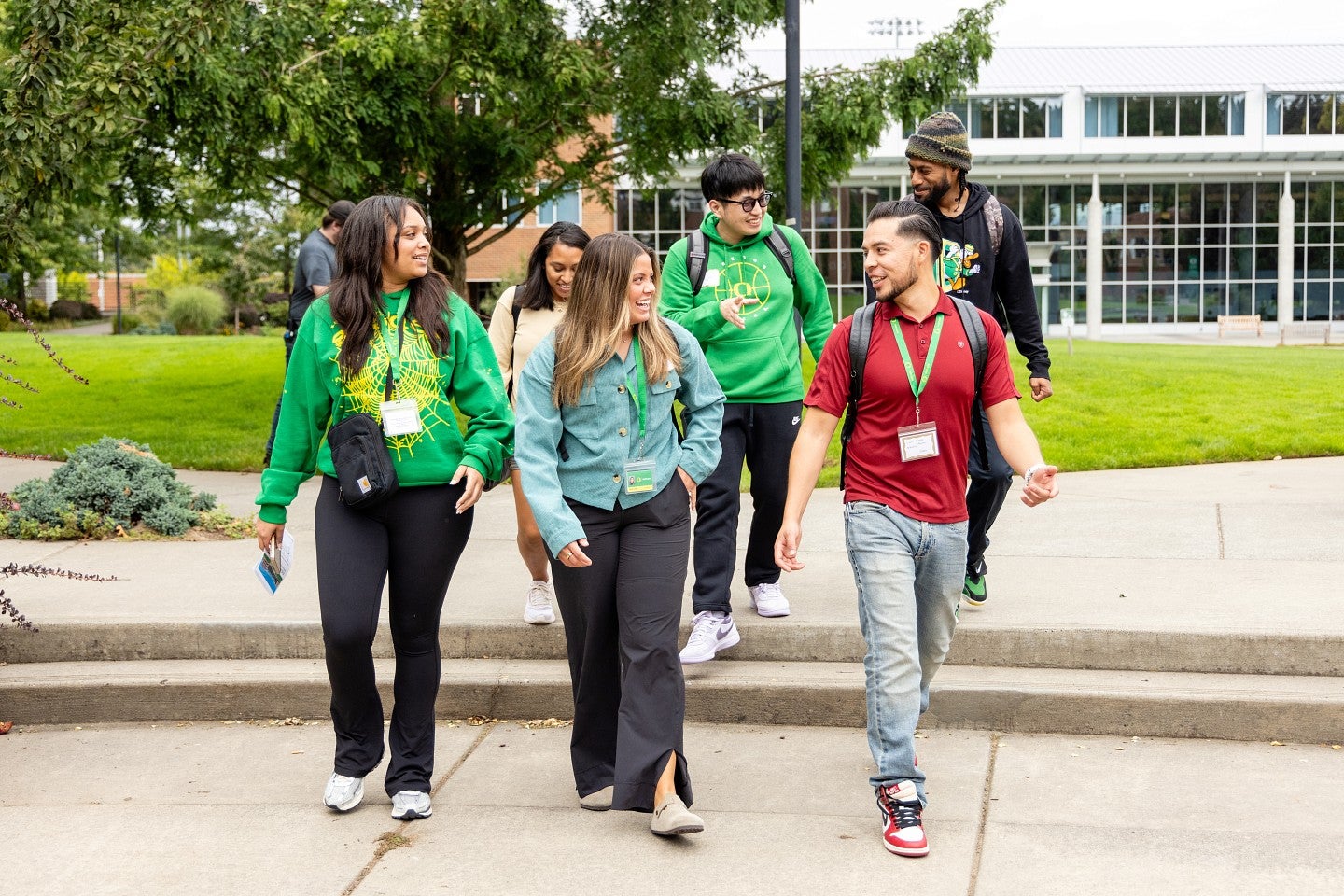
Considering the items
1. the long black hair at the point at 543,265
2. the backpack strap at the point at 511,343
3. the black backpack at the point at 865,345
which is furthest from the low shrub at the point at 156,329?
the black backpack at the point at 865,345

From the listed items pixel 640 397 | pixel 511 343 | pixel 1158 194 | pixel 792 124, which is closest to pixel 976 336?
pixel 640 397

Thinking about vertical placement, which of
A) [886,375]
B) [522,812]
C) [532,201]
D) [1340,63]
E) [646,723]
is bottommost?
[522,812]

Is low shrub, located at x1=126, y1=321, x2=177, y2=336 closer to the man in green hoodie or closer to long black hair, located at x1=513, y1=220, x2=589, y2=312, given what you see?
long black hair, located at x1=513, y1=220, x2=589, y2=312

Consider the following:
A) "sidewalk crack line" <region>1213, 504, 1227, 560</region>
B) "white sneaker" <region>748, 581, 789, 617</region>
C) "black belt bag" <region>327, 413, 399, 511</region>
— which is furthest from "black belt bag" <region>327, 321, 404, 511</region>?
"sidewalk crack line" <region>1213, 504, 1227, 560</region>

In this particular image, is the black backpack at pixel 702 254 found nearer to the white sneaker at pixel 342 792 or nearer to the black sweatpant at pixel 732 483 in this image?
the black sweatpant at pixel 732 483

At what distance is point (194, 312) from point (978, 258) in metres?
42.4

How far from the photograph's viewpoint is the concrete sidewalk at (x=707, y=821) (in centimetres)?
375

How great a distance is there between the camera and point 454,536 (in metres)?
4.24

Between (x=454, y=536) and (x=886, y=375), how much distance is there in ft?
4.70

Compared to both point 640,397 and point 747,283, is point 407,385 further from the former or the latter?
point 747,283

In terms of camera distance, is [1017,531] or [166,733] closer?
[166,733]

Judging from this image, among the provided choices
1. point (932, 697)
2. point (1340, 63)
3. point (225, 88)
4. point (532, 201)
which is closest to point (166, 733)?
point (932, 697)

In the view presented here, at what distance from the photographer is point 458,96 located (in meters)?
13.9

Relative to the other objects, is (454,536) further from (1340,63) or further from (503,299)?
(1340,63)
